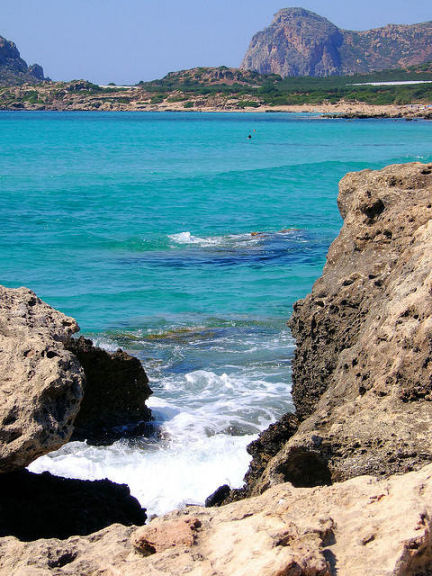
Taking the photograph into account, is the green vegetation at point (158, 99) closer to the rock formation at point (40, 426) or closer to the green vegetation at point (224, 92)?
the green vegetation at point (224, 92)

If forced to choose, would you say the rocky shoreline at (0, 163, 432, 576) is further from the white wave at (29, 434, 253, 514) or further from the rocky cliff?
the white wave at (29, 434, 253, 514)

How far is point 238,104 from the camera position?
14212cm

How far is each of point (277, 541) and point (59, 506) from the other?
2572 millimetres

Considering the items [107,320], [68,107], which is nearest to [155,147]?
[107,320]

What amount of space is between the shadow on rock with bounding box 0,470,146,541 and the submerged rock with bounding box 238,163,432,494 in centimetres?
98

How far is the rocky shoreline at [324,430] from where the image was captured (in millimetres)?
2990

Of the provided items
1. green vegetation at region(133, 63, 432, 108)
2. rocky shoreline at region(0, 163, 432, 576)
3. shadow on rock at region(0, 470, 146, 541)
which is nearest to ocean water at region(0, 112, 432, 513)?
rocky shoreline at region(0, 163, 432, 576)

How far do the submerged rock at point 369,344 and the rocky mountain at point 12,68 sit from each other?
190055 millimetres

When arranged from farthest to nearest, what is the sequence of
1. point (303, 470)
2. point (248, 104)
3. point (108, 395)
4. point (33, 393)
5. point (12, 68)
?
point (12, 68) < point (248, 104) < point (108, 395) < point (33, 393) < point (303, 470)

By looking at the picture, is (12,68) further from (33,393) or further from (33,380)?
(33,393)

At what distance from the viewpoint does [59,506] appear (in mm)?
5082

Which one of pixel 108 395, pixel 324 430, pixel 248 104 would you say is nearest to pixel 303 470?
pixel 324 430

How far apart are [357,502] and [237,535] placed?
57 cm

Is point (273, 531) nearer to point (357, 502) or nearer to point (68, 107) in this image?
point (357, 502)
